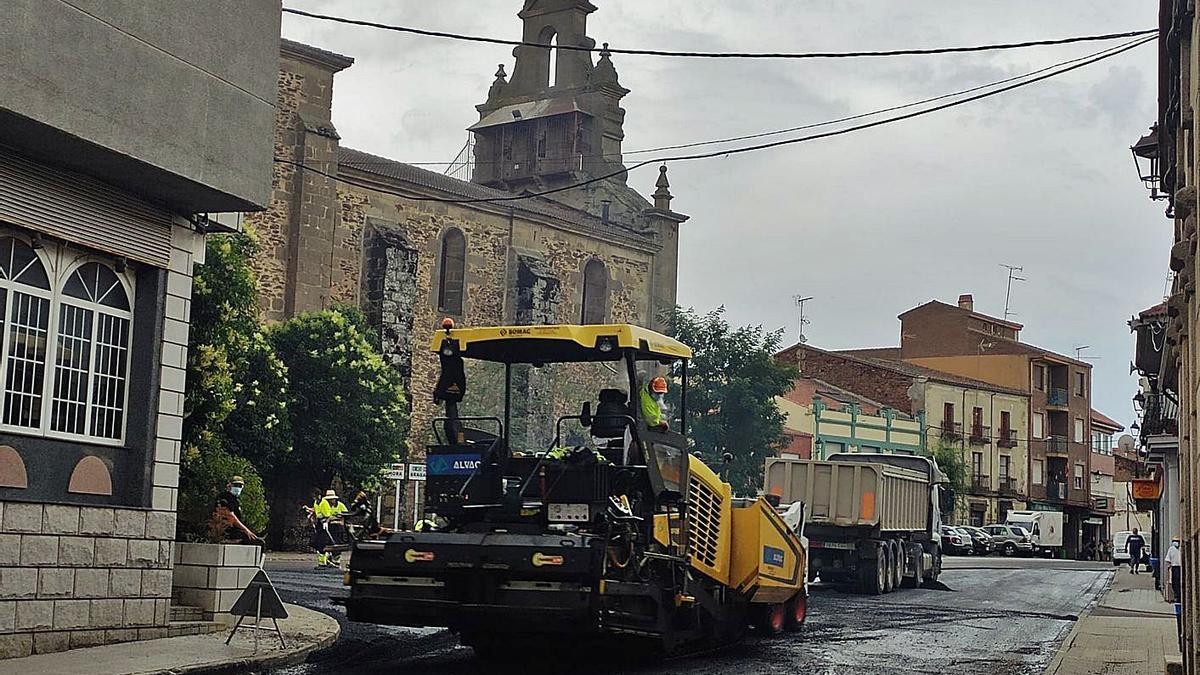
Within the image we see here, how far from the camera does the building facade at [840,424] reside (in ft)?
203

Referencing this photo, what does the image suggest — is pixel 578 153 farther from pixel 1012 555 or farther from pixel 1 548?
pixel 1 548

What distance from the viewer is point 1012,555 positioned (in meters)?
63.3

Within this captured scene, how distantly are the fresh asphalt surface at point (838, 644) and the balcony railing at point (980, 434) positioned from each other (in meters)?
47.9

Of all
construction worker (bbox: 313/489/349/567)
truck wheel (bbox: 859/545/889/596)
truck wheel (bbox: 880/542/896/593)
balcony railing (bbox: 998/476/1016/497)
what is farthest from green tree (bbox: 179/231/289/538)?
balcony railing (bbox: 998/476/1016/497)

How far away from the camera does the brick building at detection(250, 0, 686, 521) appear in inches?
1725

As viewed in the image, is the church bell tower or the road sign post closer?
the road sign post

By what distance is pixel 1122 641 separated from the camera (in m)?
19.2

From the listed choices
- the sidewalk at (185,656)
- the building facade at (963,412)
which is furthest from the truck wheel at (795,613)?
the building facade at (963,412)

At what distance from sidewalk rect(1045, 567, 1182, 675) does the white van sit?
37.2 m

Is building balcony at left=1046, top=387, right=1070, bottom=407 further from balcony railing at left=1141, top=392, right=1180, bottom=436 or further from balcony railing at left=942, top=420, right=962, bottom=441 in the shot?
balcony railing at left=1141, top=392, right=1180, bottom=436

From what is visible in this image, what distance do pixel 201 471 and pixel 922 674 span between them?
856 cm

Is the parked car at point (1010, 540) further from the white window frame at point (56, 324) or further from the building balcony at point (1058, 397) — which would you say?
the white window frame at point (56, 324)

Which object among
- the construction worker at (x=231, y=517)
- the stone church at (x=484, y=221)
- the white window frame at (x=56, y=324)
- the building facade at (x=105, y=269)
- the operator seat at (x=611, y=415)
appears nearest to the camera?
the building facade at (x=105, y=269)

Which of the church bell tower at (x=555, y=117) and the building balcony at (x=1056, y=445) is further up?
the church bell tower at (x=555, y=117)
